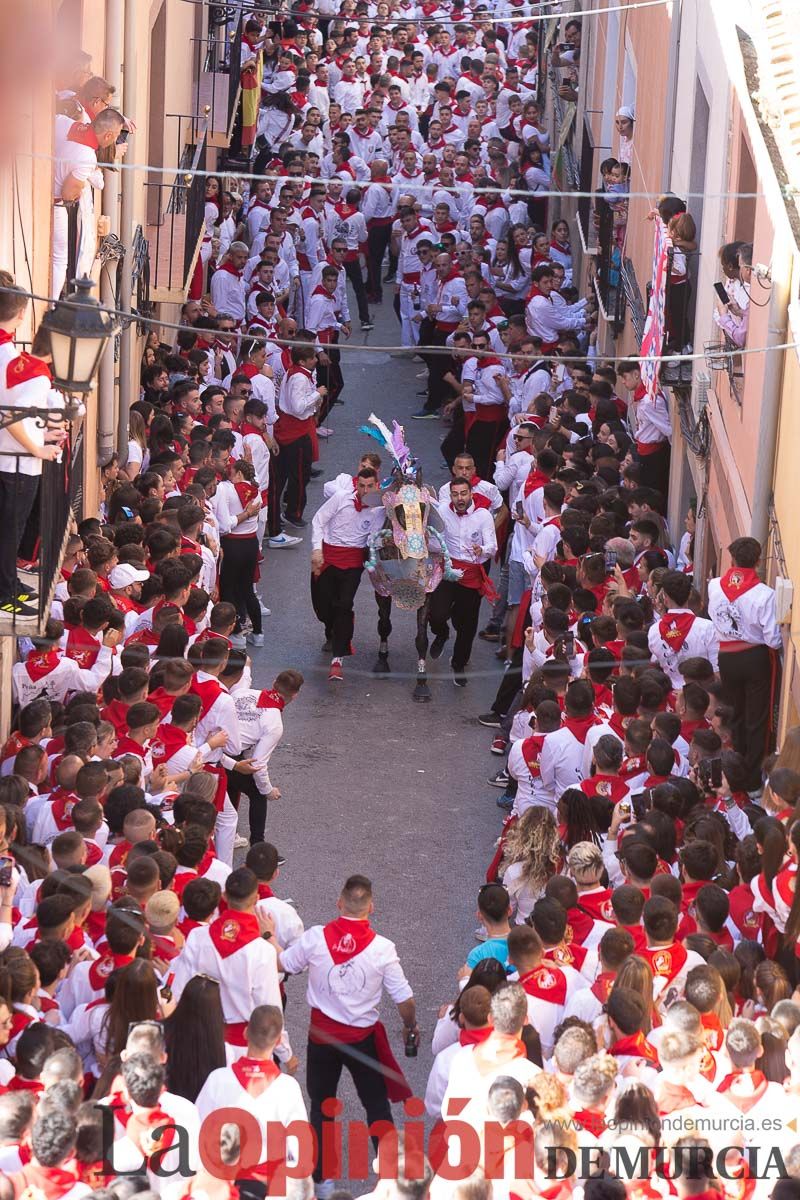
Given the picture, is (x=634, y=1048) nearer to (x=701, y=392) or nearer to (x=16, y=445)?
(x=16, y=445)

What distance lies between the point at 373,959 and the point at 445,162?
16963mm

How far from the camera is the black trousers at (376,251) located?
2344 centimetres

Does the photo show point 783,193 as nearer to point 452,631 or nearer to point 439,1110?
point 439,1110

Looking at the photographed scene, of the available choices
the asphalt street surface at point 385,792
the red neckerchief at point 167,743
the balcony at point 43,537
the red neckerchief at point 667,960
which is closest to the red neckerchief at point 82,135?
the asphalt street surface at point 385,792

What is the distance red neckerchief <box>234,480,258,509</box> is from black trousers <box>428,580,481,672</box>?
56.4 inches

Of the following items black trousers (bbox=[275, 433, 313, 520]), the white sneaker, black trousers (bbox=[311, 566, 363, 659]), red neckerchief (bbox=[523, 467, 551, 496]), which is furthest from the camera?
the white sneaker

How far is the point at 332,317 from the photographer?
1928 centimetres

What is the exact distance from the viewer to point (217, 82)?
73.4 ft

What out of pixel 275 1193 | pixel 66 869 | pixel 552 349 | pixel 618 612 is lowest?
pixel 275 1193

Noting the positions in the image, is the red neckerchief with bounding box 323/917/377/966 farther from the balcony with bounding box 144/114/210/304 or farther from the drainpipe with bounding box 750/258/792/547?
the balcony with bounding box 144/114/210/304

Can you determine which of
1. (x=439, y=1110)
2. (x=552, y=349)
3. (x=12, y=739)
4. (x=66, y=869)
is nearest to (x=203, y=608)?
(x=12, y=739)

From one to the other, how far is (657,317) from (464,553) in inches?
85.4

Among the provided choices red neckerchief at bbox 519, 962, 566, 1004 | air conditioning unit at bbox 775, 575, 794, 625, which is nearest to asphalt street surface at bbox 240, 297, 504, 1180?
red neckerchief at bbox 519, 962, 566, 1004

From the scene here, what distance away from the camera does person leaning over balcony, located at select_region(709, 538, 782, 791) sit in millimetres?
10039
